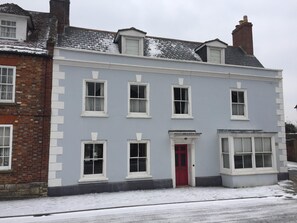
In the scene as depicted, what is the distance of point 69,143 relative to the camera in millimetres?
13367

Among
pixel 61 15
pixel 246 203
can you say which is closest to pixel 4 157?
pixel 61 15

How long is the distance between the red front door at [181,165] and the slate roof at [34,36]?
28.8 ft

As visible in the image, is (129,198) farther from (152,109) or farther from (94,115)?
(152,109)

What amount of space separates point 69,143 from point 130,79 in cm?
464

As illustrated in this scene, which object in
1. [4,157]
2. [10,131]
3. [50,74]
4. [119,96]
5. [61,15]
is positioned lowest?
[4,157]

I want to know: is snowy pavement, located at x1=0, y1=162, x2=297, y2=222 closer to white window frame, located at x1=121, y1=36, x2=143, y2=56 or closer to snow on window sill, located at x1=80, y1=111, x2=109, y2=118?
snow on window sill, located at x1=80, y1=111, x2=109, y2=118

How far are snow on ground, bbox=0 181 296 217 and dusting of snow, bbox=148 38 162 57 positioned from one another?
8.07m

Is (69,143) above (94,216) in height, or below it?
above

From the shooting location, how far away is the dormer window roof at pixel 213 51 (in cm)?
1759

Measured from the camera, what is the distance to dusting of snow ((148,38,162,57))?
16866mm

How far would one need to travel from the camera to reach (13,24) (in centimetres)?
1425

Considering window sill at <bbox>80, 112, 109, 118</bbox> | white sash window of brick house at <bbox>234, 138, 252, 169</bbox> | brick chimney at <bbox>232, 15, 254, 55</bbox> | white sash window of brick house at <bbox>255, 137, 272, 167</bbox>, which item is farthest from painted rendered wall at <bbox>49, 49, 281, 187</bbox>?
brick chimney at <bbox>232, 15, 254, 55</bbox>

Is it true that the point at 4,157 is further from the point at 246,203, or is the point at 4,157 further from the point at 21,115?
the point at 246,203

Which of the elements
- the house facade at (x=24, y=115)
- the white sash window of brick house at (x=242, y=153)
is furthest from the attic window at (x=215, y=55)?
the house facade at (x=24, y=115)
